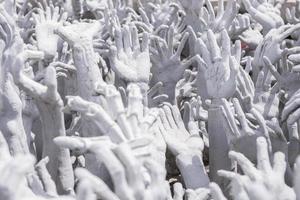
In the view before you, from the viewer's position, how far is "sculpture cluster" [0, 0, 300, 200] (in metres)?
0.93

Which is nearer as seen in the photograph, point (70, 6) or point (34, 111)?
point (34, 111)

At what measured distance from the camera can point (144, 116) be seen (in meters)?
1.08

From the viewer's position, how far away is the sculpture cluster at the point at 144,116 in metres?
0.93

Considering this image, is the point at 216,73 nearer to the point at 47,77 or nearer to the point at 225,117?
the point at 225,117

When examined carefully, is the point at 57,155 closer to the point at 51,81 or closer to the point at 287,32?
the point at 51,81

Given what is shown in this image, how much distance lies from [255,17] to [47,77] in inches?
47.8

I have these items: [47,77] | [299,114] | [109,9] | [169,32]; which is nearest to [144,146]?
[47,77]

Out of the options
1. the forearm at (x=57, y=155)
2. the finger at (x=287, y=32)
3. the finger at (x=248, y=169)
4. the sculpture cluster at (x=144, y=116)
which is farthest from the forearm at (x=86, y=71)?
the finger at (x=287, y=32)

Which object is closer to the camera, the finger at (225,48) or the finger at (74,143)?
the finger at (74,143)

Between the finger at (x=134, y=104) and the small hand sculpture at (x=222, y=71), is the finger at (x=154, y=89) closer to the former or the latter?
the small hand sculpture at (x=222, y=71)

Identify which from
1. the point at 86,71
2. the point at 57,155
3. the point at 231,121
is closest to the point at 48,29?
the point at 86,71

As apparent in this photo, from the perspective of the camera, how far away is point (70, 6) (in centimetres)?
279

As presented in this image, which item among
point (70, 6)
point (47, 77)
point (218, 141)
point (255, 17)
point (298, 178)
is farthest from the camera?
point (70, 6)

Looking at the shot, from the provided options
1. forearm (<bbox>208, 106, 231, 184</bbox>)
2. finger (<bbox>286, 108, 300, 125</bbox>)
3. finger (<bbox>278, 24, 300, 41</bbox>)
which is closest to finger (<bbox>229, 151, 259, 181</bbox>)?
finger (<bbox>286, 108, 300, 125</bbox>)
